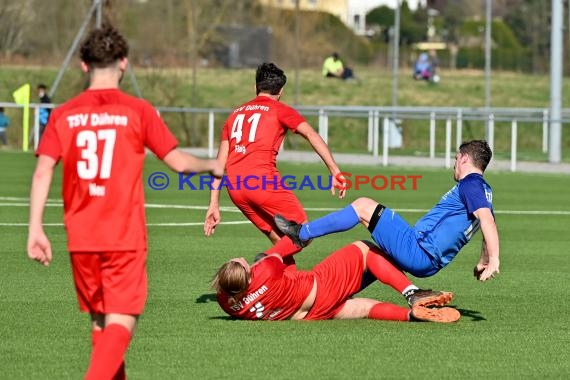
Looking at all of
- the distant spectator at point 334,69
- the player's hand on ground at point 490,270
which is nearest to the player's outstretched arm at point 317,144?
the player's hand on ground at point 490,270

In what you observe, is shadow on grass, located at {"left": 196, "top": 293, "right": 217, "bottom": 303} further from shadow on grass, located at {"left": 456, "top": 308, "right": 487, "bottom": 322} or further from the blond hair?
shadow on grass, located at {"left": 456, "top": 308, "right": 487, "bottom": 322}

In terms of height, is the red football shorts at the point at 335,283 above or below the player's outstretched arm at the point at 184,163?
below

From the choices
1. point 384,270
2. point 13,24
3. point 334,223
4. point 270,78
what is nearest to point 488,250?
point 384,270

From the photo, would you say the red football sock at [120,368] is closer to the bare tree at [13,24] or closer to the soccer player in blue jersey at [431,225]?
the soccer player in blue jersey at [431,225]

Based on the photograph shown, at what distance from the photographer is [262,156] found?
443 inches

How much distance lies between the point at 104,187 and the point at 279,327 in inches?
130

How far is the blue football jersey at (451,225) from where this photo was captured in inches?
395

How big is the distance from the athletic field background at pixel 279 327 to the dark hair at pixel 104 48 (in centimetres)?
211

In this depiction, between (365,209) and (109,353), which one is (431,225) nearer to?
(365,209)

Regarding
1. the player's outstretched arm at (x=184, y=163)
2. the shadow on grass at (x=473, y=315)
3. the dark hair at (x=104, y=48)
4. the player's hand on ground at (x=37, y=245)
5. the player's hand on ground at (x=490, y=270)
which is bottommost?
the shadow on grass at (x=473, y=315)

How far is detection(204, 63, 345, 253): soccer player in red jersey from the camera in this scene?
11148mm

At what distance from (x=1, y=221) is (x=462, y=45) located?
83.3 meters

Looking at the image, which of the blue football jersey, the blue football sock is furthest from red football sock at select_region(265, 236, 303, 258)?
the blue football jersey

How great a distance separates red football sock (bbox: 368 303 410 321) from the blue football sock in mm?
649
